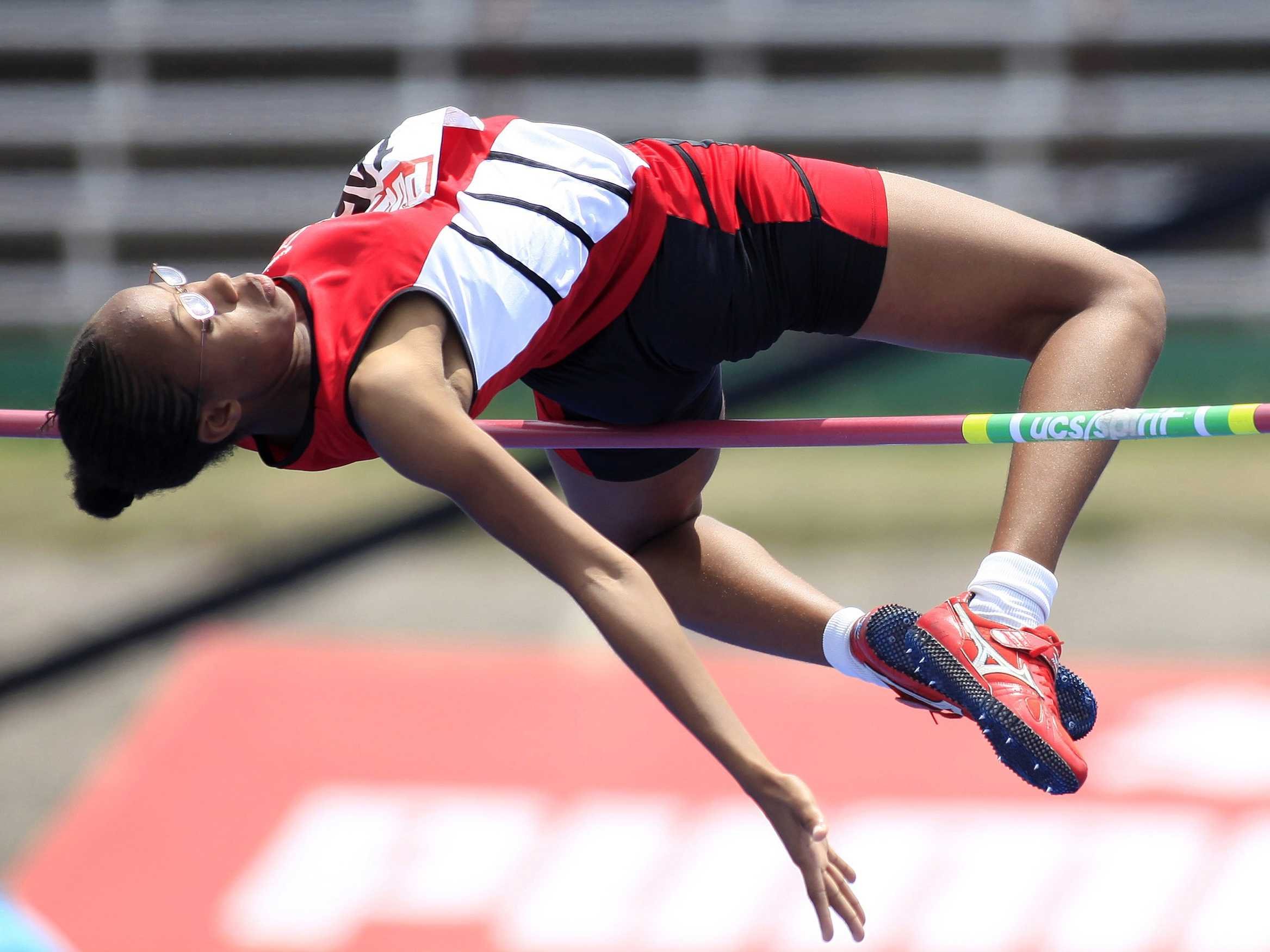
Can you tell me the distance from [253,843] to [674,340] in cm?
292

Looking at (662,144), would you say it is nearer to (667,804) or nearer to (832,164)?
(832,164)

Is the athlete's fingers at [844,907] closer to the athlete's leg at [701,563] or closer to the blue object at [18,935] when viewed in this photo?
the athlete's leg at [701,563]

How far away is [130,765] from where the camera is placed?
Result: 5.35 m

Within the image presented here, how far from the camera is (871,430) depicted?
2.69 metres

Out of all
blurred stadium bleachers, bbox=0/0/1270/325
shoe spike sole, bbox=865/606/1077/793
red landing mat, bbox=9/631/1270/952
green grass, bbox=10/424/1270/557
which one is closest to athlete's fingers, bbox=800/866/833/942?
shoe spike sole, bbox=865/606/1077/793

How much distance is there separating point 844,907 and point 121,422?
1.24 m

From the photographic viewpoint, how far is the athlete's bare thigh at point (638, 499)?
2.96 metres

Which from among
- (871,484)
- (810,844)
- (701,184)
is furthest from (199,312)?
(871,484)

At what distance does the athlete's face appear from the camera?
2346 millimetres

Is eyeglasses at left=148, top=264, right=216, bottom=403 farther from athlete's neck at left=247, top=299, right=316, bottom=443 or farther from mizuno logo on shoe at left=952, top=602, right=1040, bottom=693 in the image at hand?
mizuno logo on shoe at left=952, top=602, right=1040, bottom=693

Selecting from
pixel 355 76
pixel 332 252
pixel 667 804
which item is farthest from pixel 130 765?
pixel 355 76

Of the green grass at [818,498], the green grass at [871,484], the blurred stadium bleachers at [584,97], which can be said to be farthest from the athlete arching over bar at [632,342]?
the blurred stadium bleachers at [584,97]

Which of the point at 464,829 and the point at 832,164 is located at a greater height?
the point at 832,164

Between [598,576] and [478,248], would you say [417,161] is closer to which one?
[478,248]
